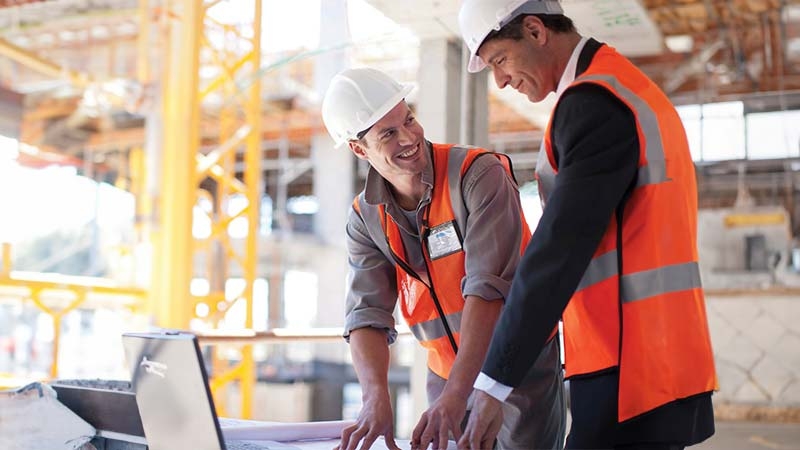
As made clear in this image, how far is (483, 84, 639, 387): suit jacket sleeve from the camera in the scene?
175 cm

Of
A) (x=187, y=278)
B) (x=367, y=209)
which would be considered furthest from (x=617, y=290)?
(x=187, y=278)

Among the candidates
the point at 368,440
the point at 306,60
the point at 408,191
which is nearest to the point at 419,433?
the point at 368,440

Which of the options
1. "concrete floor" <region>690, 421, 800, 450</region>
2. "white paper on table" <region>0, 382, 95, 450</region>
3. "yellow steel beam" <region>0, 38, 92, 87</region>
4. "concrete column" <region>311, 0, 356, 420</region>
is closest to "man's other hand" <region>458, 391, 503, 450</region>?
"white paper on table" <region>0, 382, 95, 450</region>

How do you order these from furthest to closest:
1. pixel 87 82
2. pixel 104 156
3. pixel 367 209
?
1. pixel 104 156
2. pixel 87 82
3. pixel 367 209

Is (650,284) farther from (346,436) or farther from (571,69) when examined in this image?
(346,436)

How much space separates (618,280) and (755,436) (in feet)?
24.2

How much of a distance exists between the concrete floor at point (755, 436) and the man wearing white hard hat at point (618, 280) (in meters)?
5.14

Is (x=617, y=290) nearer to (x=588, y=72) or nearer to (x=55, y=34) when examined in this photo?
(x=588, y=72)

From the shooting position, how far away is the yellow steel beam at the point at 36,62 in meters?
10.6

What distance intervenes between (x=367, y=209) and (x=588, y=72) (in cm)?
102

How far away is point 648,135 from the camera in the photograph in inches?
70.9

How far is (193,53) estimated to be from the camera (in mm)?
10031

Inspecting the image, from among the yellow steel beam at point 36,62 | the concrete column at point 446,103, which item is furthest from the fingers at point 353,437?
the yellow steel beam at point 36,62

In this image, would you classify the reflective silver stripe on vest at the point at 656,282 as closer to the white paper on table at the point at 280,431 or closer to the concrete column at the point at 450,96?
the white paper on table at the point at 280,431
